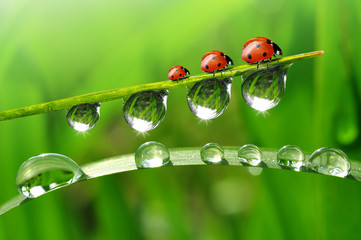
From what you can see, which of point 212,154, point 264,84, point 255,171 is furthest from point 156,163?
point 255,171

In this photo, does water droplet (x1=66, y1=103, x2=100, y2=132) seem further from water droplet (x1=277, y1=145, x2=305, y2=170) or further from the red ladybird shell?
water droplet (x1=277, y1=145, x2=305, y2=170)

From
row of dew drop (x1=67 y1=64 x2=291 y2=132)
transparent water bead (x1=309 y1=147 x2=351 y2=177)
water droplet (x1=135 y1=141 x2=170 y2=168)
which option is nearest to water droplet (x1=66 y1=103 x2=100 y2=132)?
row of dew drop (x1=67 y1=64 x2=291 y2=132)

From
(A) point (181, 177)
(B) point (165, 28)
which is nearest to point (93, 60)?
(B) point (165, 28)

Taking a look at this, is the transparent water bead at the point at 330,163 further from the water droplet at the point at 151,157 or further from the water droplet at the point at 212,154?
the water droplet at the point at 151,157

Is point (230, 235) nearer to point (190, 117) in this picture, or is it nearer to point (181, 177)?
point (181, 177)

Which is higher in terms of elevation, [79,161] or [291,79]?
[291,79]

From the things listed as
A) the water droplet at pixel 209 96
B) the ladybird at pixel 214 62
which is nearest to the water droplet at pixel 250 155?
the water droplet at pixel 209 96

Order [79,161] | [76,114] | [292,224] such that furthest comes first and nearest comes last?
1. [79,161]
2. [292,224]
3. [76,114]
